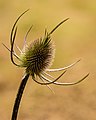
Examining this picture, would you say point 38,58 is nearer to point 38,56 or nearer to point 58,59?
point 38,56

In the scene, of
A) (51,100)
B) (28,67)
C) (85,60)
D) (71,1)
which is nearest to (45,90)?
(51,100)

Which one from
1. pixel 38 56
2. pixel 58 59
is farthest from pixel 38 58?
pixel 58 59

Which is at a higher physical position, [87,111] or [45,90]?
[45,90]

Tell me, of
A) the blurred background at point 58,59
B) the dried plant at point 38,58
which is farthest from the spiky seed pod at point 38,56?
the blurred background at point 58,59

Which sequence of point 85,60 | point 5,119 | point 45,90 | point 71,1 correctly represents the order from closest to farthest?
1. point 5,119
2. point 45,90
3. point 85,60
4. point 71,1

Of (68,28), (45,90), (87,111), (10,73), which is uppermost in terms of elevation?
(68,28)

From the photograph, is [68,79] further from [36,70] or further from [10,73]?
[36,70]
